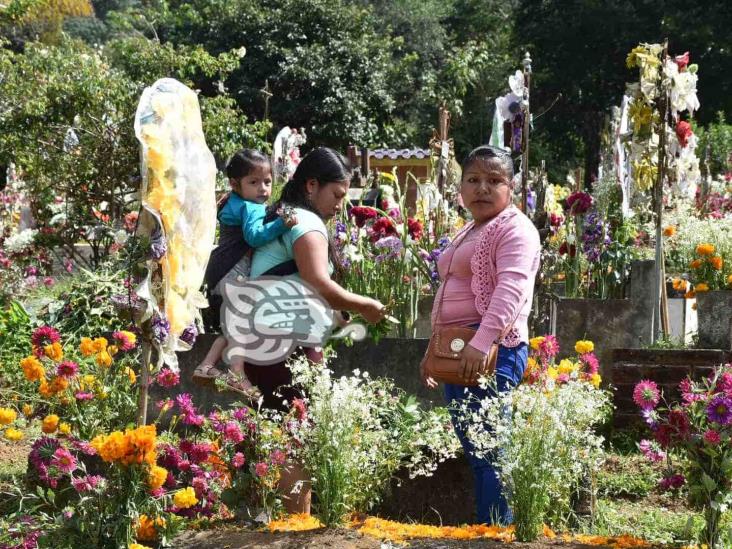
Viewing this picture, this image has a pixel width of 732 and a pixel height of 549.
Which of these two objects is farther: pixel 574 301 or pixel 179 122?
pixel 574 301

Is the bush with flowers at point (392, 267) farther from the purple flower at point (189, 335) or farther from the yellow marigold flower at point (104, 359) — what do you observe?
the purple flower at point (189, 335)

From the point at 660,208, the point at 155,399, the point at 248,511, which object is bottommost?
the point at 248,511

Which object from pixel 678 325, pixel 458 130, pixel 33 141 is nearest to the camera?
pixel 678 325

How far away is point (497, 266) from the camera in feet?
12.1

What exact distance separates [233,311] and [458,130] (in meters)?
29.2

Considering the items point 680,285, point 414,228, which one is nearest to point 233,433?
point 414,228

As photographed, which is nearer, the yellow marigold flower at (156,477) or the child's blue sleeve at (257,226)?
the yellow marigold flower at (156,477)

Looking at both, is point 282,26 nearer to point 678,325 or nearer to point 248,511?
point 678,325

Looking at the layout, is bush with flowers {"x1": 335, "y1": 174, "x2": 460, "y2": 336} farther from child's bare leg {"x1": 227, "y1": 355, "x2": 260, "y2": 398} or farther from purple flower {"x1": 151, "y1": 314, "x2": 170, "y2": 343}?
purple flower {"x1": 151, "y1": 314, "x2": 170, "y2": 343}

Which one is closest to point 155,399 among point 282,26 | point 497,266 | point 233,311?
point 233,311

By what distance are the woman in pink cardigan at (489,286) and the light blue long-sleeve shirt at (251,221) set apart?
0.62 metres

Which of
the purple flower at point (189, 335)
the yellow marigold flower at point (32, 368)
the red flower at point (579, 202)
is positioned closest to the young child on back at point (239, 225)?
the purple flower at point (189, 335)

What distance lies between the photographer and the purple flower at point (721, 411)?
3.23 meters

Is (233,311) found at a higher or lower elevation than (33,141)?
lower
